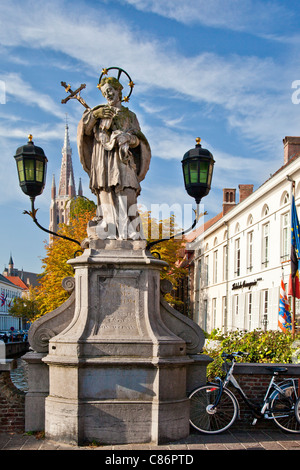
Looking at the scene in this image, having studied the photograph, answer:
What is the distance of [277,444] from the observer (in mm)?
6812

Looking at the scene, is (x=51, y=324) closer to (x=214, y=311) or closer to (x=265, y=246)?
(x=265, y=246)

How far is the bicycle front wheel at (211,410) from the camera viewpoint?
7.26 meters

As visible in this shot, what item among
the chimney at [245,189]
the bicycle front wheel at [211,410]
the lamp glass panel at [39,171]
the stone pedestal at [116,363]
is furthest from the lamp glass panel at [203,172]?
the chimney at [245,189]

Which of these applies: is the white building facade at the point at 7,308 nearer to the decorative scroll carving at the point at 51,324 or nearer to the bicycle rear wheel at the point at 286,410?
the decorative scroll carving at the point at 51,324

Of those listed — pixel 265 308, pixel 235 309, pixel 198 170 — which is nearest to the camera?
pixel 198 170

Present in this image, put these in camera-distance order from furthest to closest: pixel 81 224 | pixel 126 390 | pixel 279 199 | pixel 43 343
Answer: pixel 81 224 < pixel 279 199 < pixel 43 343 < pixel 126 390

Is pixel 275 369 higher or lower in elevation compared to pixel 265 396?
higher

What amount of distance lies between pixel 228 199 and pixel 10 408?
131ft

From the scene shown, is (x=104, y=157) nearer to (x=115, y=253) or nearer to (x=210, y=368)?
(x=115, y=253)

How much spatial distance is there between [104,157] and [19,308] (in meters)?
73.4

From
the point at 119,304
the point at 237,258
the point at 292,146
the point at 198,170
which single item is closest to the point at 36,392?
the point at 119,304

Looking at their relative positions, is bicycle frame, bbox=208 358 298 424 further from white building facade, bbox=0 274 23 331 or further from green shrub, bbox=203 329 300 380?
white building facade, bbox=0 274 23 331

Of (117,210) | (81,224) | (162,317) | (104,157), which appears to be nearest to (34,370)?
(162,317)

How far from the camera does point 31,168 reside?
7.93 metres
